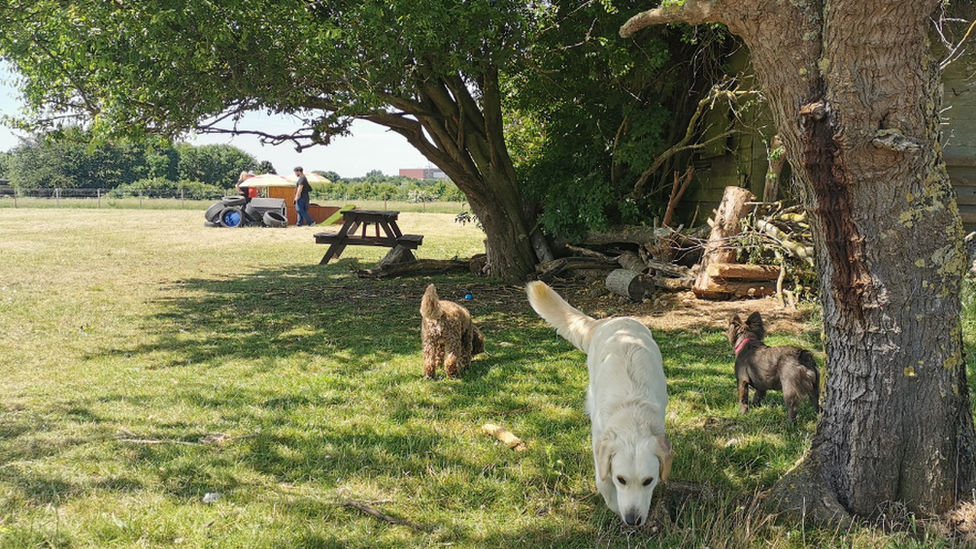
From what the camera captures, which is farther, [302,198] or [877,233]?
[302,198]

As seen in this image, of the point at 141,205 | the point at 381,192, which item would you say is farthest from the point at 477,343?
the point at 381,192

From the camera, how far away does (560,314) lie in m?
5.25

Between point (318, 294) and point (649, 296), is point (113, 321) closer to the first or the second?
point (318, 294)

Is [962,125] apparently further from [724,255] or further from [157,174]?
[157,174]

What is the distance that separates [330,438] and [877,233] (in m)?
3.57

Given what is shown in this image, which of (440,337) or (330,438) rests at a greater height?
(440,337)

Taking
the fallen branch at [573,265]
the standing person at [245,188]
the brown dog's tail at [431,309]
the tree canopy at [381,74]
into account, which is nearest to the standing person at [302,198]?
the standing person at [245,188]

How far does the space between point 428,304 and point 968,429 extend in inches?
166

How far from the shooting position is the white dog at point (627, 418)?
3334mm

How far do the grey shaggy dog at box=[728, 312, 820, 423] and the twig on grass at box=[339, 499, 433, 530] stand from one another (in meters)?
2.70

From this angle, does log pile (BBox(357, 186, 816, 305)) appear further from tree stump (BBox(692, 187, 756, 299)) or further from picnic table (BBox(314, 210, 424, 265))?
picnic table (BBox(314, 210, 424, 265))

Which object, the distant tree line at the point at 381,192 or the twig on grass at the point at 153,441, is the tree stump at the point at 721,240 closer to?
the twig on grass at the point at 153,441

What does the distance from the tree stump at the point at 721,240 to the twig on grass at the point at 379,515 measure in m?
7.83

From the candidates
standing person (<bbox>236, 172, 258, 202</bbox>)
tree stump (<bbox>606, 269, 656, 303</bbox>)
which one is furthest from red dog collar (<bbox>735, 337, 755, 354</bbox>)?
standing person (<bbox>236, 172, 258, 202</bbox>)
